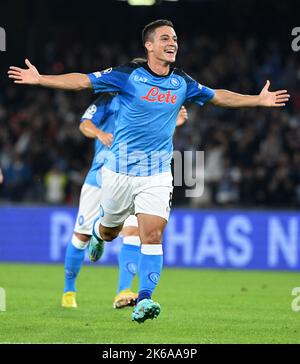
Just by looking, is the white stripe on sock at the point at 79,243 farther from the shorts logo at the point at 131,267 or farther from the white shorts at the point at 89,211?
the shorts logo at the point at 131,267

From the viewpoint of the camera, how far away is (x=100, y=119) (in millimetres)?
9836

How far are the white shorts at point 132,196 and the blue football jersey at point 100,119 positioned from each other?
101cm

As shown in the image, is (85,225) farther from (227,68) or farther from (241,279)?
(227,68)

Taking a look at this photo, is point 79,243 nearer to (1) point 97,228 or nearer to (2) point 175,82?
(1) point 97,228

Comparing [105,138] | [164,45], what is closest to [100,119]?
[105,138]

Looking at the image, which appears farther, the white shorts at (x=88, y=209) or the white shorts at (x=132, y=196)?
the white shorts at (x=88, y=209)

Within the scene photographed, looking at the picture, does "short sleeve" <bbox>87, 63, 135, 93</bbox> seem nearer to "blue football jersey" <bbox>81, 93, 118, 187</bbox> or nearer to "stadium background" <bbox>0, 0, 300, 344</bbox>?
"blue football jersey" <bbox>81, 93, 118, 187</bbox>

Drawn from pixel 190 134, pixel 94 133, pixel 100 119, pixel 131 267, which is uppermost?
pixel 190 134

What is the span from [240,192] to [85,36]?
7.52 m

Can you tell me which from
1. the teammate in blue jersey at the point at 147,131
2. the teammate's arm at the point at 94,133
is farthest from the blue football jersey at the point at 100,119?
the teammate in blue jersey at the point at 147,131

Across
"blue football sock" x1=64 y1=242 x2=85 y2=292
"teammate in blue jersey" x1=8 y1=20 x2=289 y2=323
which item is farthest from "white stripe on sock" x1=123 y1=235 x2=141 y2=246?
"teammate in blue jersey" x1=8 y1=20 x2=289 y2=323

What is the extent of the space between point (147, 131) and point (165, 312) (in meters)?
1.99

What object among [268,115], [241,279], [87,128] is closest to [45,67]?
[268,115]

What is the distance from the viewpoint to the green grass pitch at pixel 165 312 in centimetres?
750
